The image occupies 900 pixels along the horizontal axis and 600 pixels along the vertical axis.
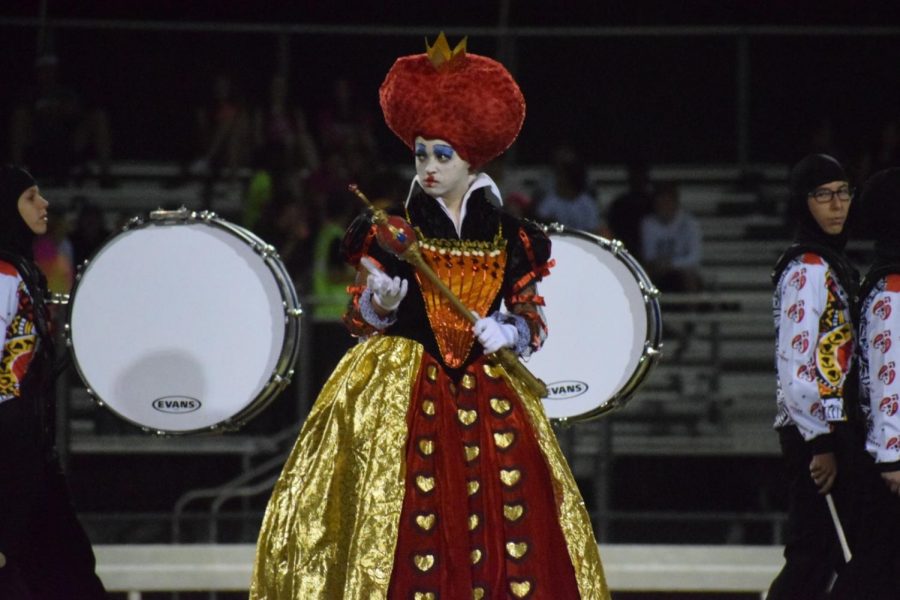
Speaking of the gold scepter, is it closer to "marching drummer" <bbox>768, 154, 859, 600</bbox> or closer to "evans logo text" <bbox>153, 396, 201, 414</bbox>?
"marching drummer" <bbox>768, 154, 859, 600</bbox>

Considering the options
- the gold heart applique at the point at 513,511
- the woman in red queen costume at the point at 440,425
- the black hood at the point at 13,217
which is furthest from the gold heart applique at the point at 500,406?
the black hood at the point at 13,217

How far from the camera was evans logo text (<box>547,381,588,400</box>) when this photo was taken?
5266mm

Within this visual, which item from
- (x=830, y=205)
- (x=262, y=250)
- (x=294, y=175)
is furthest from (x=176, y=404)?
(x=294, y=175)

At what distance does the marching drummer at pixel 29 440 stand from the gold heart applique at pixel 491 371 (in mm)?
1370

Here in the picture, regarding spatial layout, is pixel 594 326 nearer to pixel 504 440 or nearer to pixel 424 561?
pixel 504 440

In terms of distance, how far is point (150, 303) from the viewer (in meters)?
5.45

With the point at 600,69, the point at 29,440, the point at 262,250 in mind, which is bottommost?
the point at 29,440

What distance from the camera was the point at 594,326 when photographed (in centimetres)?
536

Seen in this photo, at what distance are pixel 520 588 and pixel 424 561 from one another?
241 mm

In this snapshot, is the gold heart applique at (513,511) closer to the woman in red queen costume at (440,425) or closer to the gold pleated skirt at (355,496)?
the woman in red queen costume at (440,425)

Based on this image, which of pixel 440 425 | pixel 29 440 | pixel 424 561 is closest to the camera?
pixel 424 561

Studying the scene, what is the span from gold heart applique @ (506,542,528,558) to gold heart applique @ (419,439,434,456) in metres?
0.29

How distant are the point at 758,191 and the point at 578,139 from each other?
158 cm

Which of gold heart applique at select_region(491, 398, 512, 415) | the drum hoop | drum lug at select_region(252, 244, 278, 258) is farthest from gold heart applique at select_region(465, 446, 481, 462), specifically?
drum lug at select_region(252, 244, 278, 258)
